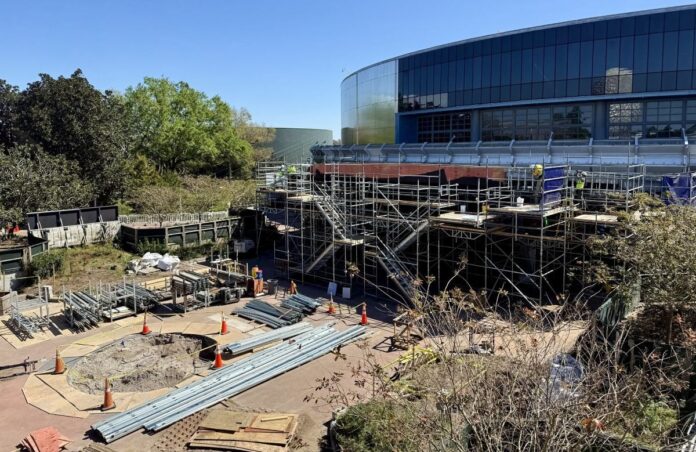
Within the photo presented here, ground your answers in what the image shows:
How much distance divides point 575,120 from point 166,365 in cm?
3089

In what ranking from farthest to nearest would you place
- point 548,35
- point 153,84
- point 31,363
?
point 153,84 < point 548,35 < point 31,363

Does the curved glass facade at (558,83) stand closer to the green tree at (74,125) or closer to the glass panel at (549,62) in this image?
the glass panel at (549,62)

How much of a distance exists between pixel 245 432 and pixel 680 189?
55.8 feet

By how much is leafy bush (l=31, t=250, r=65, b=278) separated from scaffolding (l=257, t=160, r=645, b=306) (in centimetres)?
1071

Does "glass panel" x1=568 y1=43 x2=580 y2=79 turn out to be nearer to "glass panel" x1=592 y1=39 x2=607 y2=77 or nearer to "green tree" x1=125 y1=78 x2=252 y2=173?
"glass panel" x1=592 y1=39 x2=607 y2=77

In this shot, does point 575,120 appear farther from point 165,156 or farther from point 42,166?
point 165,156

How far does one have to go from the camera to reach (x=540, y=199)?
18609mm

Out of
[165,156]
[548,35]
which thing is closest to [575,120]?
[548,35]

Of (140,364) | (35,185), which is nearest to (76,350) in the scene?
(140,364)

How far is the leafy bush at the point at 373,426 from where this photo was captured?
8422 millimetres

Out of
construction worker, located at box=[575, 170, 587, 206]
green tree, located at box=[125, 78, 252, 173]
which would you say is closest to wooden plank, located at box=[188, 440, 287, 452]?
construction worker, located at box=[575, 170, 587, 206]

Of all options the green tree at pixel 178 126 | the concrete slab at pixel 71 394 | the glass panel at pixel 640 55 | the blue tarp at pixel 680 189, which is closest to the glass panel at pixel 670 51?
the glass panel at pixel 640 55

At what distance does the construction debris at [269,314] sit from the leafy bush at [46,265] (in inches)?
433

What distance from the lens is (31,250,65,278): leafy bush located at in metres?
25.7
